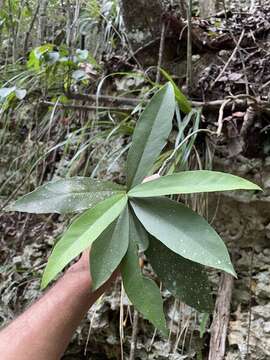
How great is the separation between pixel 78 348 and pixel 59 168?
0.63 metres

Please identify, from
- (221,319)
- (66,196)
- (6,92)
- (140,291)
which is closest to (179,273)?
(140,291)

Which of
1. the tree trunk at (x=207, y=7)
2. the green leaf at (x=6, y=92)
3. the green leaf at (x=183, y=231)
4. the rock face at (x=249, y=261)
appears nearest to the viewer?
the green leaf at (x=183, y=231)

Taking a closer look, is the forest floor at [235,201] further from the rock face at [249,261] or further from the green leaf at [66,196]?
the green leaf at [66,196]

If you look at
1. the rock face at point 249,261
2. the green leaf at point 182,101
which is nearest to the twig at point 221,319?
the rock face at point 249,261

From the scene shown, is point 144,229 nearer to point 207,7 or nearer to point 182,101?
point 182,101

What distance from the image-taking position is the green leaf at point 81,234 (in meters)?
0.56

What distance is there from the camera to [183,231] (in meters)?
0.57

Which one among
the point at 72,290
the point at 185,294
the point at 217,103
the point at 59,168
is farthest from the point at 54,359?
the point at 59,168

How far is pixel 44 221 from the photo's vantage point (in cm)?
164

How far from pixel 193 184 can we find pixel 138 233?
0.33ft

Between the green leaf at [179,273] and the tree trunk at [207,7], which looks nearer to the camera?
the green leaf at [179,273]

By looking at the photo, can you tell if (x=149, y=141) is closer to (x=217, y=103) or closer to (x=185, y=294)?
(x=185, y=294)

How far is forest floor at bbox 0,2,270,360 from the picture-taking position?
→ 3.74ft

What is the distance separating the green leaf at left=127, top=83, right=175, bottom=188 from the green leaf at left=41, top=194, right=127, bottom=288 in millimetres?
58
